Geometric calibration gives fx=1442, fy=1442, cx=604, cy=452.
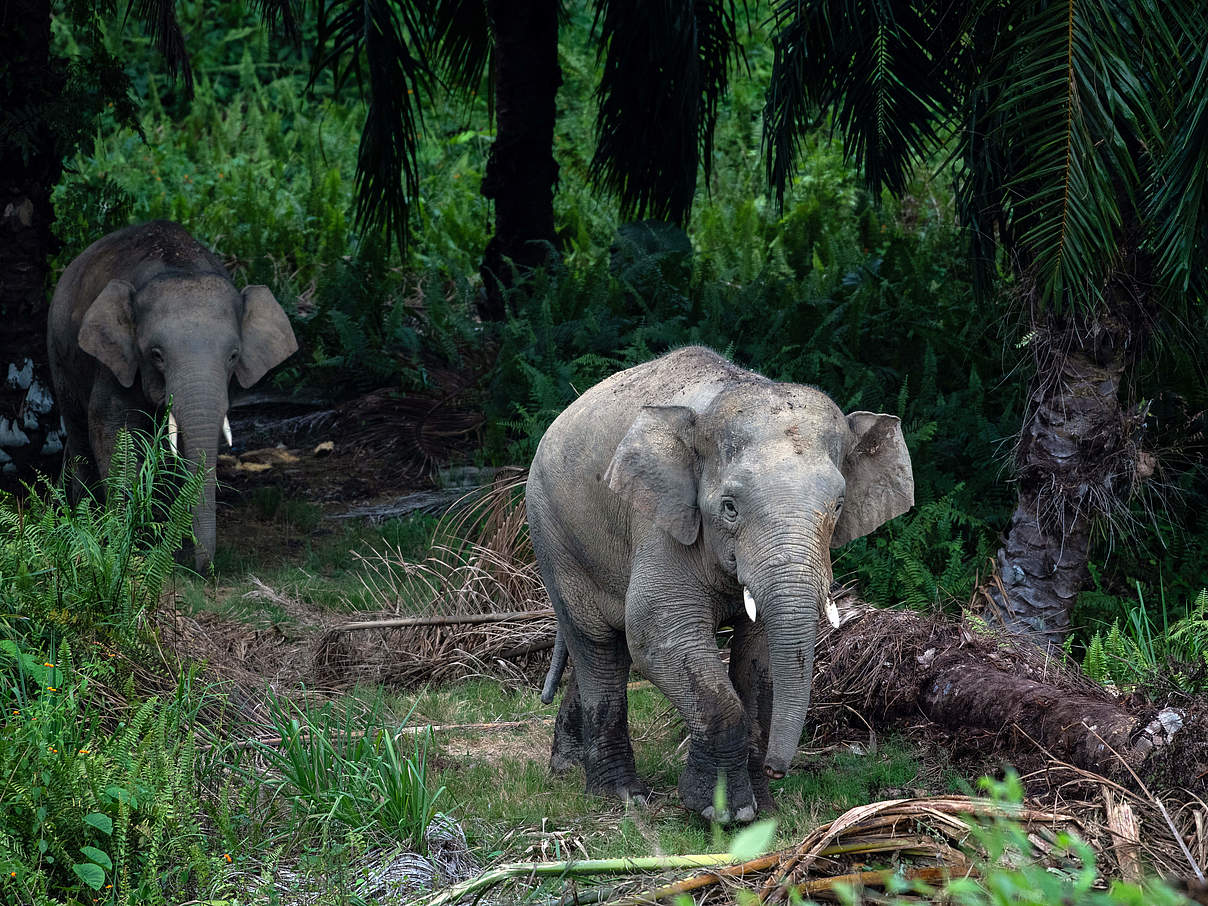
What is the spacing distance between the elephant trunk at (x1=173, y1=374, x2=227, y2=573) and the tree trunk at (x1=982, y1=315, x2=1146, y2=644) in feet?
15.3

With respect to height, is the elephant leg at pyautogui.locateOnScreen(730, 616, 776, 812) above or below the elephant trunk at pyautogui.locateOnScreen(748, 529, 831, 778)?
below

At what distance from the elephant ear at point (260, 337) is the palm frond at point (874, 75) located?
3.55m

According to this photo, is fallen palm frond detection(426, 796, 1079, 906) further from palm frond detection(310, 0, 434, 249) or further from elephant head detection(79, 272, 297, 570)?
palm frond detection(310, 0, 434, 249)

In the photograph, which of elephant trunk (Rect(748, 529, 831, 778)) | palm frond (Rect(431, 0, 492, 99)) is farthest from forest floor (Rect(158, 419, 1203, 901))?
palm frond (Rect(431, 0, 492, 99))

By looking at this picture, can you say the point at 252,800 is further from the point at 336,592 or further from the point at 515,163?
the point at 515,163

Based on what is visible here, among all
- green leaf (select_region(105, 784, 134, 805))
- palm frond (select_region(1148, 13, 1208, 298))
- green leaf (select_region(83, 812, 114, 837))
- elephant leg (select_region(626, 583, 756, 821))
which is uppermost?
palm frond (select_region(1148, 13, 1208, 298))

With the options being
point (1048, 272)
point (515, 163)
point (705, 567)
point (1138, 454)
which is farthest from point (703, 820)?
point (515, 163)

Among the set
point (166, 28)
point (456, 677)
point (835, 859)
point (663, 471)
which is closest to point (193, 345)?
point (166, 28)

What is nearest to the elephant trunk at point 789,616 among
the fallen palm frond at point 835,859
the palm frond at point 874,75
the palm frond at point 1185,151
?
the fallen palm frond at point 835,859

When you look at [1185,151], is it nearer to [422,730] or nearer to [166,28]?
[422,730]

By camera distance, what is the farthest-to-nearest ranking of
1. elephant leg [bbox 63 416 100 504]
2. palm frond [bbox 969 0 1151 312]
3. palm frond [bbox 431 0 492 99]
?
1. palm frond [bbox 431 0 492 99]
2. elephant leg [bbox 63 416 100 504]
3. palm frond [bbox 969 0 1151 312]

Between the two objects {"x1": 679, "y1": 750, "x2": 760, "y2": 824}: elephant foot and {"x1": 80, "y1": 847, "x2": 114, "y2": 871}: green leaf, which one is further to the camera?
{"x1": 679, "y1": 750, "x2": 760, "y2": 824}: elephant foot

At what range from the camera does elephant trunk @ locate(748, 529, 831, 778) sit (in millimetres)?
4711

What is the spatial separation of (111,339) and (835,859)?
6528 mm
